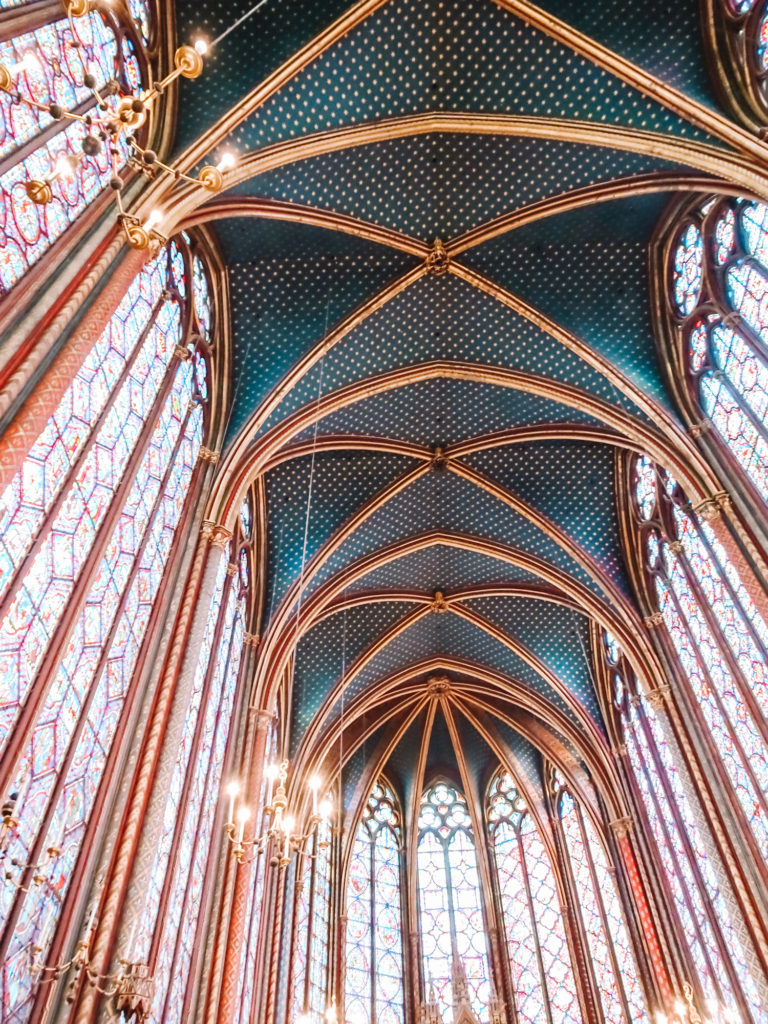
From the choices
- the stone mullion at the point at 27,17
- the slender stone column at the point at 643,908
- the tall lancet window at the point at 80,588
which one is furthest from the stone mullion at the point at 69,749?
the slender stone column at the point at 643,908

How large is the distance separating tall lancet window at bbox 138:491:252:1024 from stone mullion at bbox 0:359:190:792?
235 cm

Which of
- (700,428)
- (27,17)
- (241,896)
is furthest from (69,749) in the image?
(700,428)

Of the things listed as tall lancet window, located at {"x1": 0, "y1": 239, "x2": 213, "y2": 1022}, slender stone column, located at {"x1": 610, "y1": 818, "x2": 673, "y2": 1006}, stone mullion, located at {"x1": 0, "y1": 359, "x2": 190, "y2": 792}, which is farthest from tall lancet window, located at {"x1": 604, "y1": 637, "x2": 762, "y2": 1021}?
stone mullion, located at {"x1": 0, "y1": 359, "x2": 190, "y2": 792}

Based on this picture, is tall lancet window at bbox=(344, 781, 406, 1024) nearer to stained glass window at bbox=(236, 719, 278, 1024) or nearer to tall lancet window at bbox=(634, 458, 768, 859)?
stained glass window at bbox=(236, 719, 278, 1024)

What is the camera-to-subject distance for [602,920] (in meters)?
17.8

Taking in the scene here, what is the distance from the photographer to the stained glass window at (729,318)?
433 inches

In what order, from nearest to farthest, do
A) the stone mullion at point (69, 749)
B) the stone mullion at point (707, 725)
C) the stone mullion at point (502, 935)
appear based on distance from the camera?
the stone mullion at point (69, 749) < the stone mullion at point (707, 725) < the stone mullion at point (502, 935)

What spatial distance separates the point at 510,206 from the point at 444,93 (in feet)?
6.60

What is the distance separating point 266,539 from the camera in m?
16.0

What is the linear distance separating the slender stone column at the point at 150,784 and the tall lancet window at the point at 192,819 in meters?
0.25

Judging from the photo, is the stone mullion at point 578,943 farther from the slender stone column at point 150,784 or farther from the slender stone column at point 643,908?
the slender stone column at point 150,784

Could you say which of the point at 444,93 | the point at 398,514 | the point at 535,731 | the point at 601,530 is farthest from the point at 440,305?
the point at 535,731

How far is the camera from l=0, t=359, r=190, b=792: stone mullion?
625cm

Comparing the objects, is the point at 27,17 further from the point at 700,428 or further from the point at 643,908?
the point at 643,908
